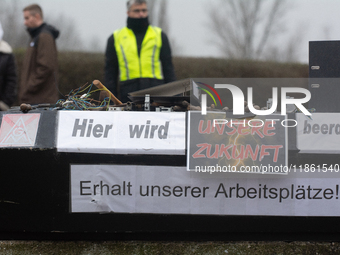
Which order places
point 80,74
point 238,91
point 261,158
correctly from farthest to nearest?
point 80,74 < point 238,91 < point 261,158

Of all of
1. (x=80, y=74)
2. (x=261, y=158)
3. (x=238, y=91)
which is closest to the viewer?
(x=261, y=158)

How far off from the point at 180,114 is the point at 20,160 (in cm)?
100

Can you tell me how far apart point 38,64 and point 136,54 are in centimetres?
122

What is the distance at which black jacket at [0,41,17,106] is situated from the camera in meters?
4.72

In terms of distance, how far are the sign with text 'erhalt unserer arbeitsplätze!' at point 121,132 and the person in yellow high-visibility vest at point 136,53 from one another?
5.06ft

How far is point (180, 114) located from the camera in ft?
7.89

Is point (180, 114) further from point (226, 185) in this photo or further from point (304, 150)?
point (304, 150)

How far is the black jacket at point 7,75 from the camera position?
4.72m

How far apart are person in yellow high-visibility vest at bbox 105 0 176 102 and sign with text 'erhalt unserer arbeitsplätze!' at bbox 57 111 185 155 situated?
5.06ft

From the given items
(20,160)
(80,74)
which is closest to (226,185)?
(20,160)
